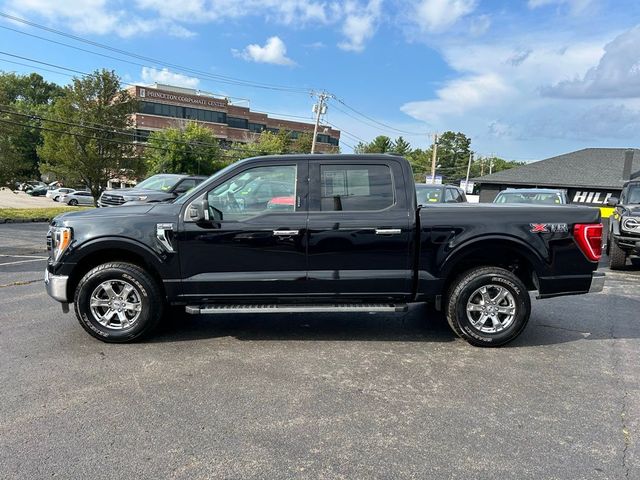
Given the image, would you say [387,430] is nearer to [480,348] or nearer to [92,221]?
[480,348]

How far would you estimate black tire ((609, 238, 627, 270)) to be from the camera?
949cm

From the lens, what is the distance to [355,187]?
464 centimetres

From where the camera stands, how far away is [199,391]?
11.8ft

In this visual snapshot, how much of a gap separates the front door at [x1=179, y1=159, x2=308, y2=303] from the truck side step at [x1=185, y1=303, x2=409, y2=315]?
9cm

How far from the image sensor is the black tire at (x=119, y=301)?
14.8ft

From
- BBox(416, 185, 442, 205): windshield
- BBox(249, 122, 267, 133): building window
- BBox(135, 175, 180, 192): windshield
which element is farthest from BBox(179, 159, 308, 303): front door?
BBox(249, 122, 267, 133): building window

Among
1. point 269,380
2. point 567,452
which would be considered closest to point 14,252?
point 269,380

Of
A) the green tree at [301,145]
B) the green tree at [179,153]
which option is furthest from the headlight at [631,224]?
the green tree at [301,145]

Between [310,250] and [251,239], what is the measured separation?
1.94 ft

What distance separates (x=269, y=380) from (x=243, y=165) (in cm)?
213

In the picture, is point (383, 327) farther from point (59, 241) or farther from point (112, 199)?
point (112, 199)

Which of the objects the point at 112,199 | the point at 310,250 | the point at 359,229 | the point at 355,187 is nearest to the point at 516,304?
the point at 359,229

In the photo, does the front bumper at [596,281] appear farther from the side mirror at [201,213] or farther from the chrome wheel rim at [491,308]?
the side mirror at [201,213]

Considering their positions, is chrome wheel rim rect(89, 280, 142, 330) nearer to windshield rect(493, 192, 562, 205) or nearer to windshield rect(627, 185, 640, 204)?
windshield rect(493, 192, 562, 205)
